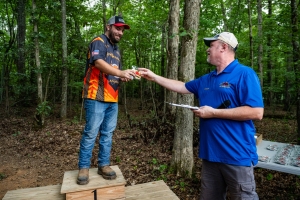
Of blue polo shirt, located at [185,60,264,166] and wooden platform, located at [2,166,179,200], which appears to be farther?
wooden platform, located at [2,166,179,200]

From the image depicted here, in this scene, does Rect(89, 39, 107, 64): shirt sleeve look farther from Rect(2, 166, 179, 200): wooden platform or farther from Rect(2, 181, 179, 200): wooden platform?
Rect(2, 181, 179, 200): wooden platform

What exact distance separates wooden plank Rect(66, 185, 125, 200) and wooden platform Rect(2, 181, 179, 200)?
0.56 ft

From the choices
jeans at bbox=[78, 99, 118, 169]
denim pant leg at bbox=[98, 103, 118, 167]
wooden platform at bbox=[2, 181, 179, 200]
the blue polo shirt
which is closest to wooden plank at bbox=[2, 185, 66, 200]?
wooden platform at bbox=[2, 181, 179, 200]

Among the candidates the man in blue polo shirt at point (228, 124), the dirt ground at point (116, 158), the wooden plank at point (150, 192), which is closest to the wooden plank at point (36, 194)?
the wooden plank at point (150, 192)

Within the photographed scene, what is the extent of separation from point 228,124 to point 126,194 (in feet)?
6.32

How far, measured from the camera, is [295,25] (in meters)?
6.05

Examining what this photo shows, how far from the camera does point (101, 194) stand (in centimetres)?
292

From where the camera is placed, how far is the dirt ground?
4.63 metres

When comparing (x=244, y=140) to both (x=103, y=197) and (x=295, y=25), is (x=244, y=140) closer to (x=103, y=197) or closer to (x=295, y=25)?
(x=103, y=197)

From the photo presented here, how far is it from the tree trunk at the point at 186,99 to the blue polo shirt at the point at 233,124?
7.09ft

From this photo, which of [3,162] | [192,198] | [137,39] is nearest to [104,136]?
[192,198]

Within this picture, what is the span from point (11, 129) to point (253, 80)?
9310 millimetres

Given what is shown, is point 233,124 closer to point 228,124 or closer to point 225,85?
point 228,124

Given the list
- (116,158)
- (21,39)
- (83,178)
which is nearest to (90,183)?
(83,178)
